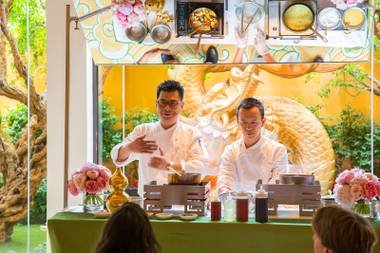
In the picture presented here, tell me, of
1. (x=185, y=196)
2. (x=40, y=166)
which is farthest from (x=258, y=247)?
(x=40, y=166)

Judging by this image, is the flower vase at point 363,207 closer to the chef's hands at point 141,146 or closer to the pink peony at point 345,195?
the pink peony at point 345,195

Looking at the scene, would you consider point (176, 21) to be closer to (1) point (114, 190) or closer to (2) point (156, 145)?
(2) point (156, 145)

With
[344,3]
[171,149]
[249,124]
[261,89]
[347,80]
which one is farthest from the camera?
[261,89]

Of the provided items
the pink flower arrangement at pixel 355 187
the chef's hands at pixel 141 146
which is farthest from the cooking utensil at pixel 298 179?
the chef's hands at pixel 141 146

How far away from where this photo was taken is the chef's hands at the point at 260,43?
13.6 ft

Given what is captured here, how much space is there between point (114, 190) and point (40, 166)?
1.65 metres

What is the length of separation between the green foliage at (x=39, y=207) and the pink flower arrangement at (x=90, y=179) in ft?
4.74

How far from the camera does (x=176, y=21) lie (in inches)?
163

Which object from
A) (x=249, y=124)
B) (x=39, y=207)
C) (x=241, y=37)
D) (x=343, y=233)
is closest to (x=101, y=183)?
(x=249, y=124)

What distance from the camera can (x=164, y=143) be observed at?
4.39m

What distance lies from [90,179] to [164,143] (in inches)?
33.3

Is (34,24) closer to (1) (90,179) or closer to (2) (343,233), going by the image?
(1) (90,179)

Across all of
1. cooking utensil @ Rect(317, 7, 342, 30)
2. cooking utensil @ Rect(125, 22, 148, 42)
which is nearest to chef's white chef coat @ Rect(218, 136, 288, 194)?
cooking utensil @ Rect(317, 7, 342, 30)

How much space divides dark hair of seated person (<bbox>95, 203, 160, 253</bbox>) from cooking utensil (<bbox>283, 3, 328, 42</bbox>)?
7.22ft
